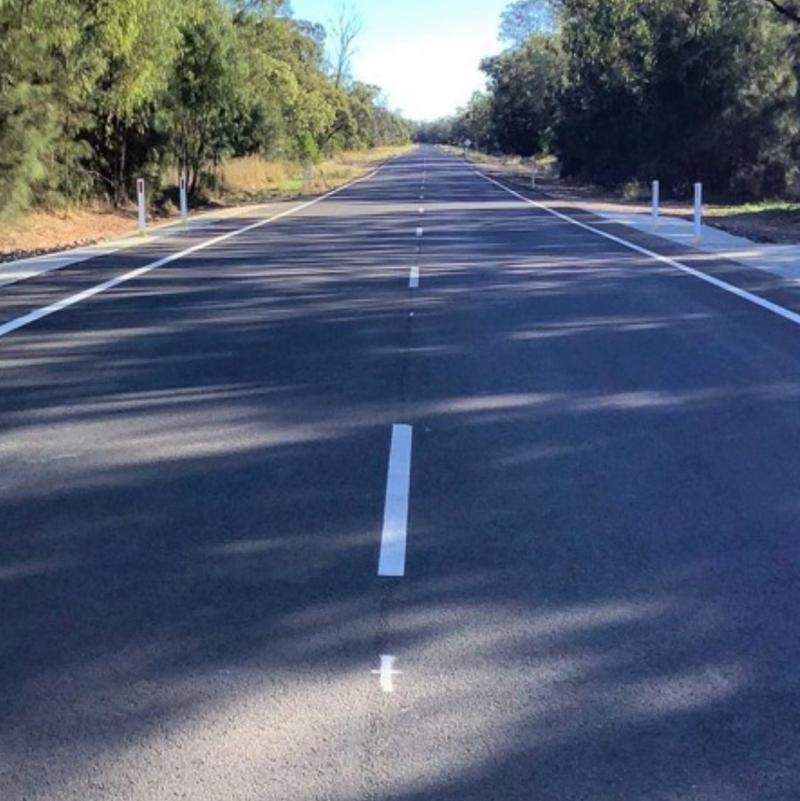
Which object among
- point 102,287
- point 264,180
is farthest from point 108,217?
point 264,180

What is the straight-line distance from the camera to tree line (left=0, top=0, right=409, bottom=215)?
26.4m

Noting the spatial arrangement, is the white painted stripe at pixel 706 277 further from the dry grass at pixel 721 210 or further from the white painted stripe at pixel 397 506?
the white painted stripe at pixel 397 506

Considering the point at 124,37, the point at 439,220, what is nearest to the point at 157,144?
the point at 439,220

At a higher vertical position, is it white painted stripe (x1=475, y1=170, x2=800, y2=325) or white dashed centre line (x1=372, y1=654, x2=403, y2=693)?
white dashed centre line (x1=372, y1=654, x2=403, y2=693)

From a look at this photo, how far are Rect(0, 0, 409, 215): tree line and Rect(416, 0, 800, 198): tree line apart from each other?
1483 cm

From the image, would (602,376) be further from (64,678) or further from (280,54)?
(280,54)

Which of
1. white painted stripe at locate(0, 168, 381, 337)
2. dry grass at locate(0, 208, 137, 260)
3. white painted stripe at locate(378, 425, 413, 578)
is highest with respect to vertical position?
white painted stripe at locate(378, 425, 413, 578)

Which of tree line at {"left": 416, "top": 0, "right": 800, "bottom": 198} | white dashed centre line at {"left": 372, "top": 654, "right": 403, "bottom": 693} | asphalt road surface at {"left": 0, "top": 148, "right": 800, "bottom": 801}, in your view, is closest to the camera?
asphalt road surface at {"left": 0, "top": 148, "right": 800, "bottom": 801}

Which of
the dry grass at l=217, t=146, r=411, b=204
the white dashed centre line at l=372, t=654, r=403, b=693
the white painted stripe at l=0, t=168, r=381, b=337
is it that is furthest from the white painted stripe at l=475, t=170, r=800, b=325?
the dry grass at l=217, t=146, r=411, b=204

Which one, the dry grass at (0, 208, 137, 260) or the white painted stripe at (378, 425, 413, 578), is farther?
the dry grass at (0, 208, 137, 260)

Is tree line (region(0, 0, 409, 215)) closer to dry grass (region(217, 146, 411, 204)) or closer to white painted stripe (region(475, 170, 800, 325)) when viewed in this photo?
dry grass (region(217, 146, 411, 204))

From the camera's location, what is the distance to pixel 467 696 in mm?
4809

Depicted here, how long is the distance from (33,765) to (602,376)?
737cm

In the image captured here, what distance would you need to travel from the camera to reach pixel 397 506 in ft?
23.4
